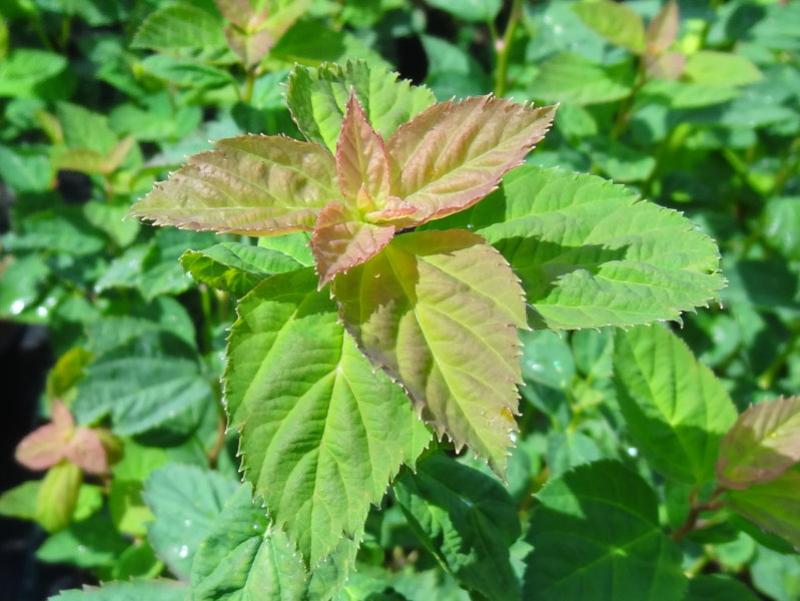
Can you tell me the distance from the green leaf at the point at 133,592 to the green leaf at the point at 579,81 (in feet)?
3.94

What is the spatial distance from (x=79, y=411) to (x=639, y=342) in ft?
3.50

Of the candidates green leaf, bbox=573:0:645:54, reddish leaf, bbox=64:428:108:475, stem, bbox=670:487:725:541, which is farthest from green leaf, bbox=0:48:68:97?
stem, bbox=670:487:725:541

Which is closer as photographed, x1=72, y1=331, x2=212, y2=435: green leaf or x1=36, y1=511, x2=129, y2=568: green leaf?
x1=72, y1=331, x2=212, y2=435: green leaf

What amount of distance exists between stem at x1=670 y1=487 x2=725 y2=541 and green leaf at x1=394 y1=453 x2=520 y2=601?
0.26 m

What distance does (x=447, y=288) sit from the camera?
765 mm

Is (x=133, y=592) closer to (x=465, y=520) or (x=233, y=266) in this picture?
(x=465, y=520)

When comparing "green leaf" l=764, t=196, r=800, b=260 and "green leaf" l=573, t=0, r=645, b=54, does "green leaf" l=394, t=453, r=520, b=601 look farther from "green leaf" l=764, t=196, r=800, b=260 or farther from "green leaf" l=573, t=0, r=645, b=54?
"green leaf" l=764, t=196, r=800, b=260

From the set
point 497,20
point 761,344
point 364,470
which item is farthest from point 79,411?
point 497,20

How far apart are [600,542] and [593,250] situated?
469 mm

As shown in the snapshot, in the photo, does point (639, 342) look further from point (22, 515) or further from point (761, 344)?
point (22, 515)

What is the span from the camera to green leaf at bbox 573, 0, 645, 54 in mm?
1722

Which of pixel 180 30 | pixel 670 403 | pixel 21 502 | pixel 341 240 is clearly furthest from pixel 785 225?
pixel 21 502

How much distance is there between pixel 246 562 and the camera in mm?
944

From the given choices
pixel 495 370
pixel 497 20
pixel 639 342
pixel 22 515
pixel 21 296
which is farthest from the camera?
pixel 497 20
